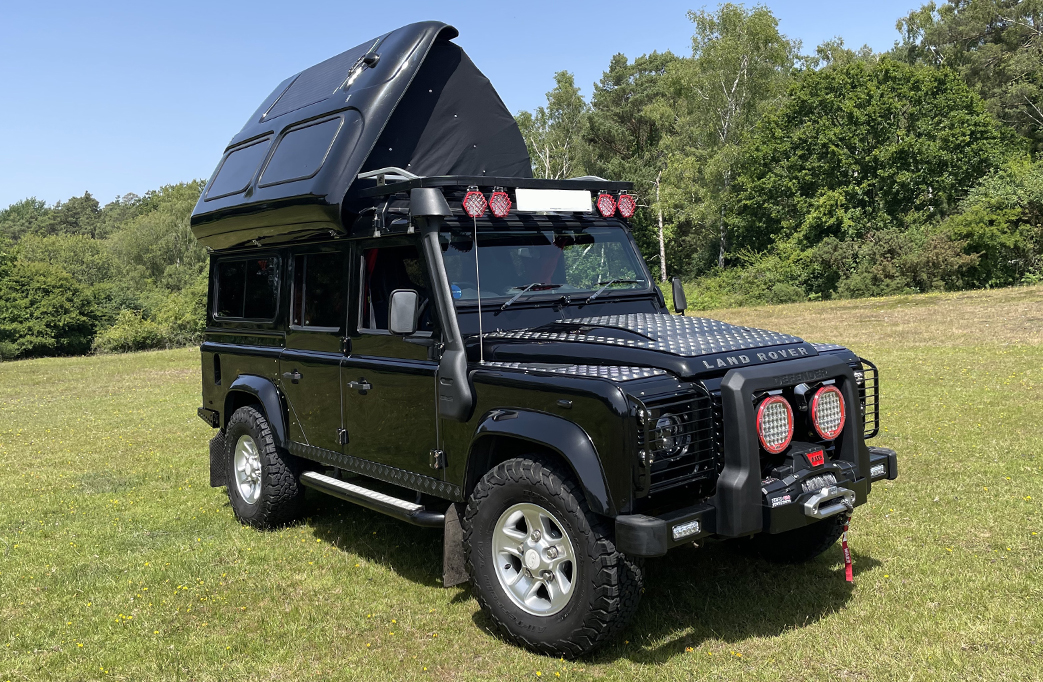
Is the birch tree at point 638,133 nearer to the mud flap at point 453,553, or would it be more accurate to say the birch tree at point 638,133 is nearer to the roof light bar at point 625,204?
the roof light bar at point 625,204

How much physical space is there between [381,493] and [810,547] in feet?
9.43

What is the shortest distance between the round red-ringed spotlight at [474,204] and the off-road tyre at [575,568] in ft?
5.05

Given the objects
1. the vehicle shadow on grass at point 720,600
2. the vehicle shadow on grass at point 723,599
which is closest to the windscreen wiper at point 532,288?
the vehicle shadow on grass at point 720,600

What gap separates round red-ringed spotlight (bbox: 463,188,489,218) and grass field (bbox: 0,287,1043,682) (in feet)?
7.87

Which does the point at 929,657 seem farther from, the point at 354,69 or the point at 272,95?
the point at 272,95

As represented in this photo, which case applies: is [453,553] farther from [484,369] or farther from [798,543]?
[798,543]

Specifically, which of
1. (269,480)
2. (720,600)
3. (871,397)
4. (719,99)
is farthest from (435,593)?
(719,99)

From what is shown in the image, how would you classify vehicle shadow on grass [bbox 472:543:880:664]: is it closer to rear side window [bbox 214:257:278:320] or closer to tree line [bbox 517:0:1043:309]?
rear side window [bbox 214:257:278:320]

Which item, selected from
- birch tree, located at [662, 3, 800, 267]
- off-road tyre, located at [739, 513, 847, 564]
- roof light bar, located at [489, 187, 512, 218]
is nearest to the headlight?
off-road tyre, located at [739, 513, 847, 564]

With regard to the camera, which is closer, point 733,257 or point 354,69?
point 354,69

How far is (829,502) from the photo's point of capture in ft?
13.9

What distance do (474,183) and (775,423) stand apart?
90.8 inches

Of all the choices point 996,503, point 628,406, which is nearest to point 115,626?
point 628,406

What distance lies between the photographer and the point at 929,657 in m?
4.20
